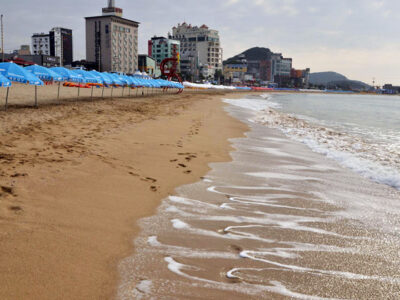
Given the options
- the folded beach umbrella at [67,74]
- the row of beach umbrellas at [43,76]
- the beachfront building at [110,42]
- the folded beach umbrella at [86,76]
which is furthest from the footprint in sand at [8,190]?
the beachfront building at [110,42]

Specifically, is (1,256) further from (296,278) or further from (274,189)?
(274,189)

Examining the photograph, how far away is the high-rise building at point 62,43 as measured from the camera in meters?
143

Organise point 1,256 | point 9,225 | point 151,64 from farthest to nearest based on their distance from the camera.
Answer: point 151,64 < point 9,225 < point 1,256

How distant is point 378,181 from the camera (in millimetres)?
6387

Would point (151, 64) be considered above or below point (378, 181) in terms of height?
above

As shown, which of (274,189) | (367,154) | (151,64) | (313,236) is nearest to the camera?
(313,236)

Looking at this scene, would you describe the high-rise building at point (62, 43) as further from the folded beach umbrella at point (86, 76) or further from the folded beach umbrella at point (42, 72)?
the folded beach umbrella at point (42, 72)

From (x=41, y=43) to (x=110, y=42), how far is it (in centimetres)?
4639

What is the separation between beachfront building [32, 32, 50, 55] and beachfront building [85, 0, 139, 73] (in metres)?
32.4

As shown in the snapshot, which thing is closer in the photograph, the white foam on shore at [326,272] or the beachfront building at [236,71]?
the white foam on shore at [326,272]

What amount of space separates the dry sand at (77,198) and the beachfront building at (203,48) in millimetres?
159696

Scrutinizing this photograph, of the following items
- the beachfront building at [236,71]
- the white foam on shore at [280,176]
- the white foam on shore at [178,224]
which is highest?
the beachfront building at [236,71]

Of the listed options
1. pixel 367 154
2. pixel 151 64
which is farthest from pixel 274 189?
pixel 151 64

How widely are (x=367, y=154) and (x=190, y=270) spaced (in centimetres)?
832
